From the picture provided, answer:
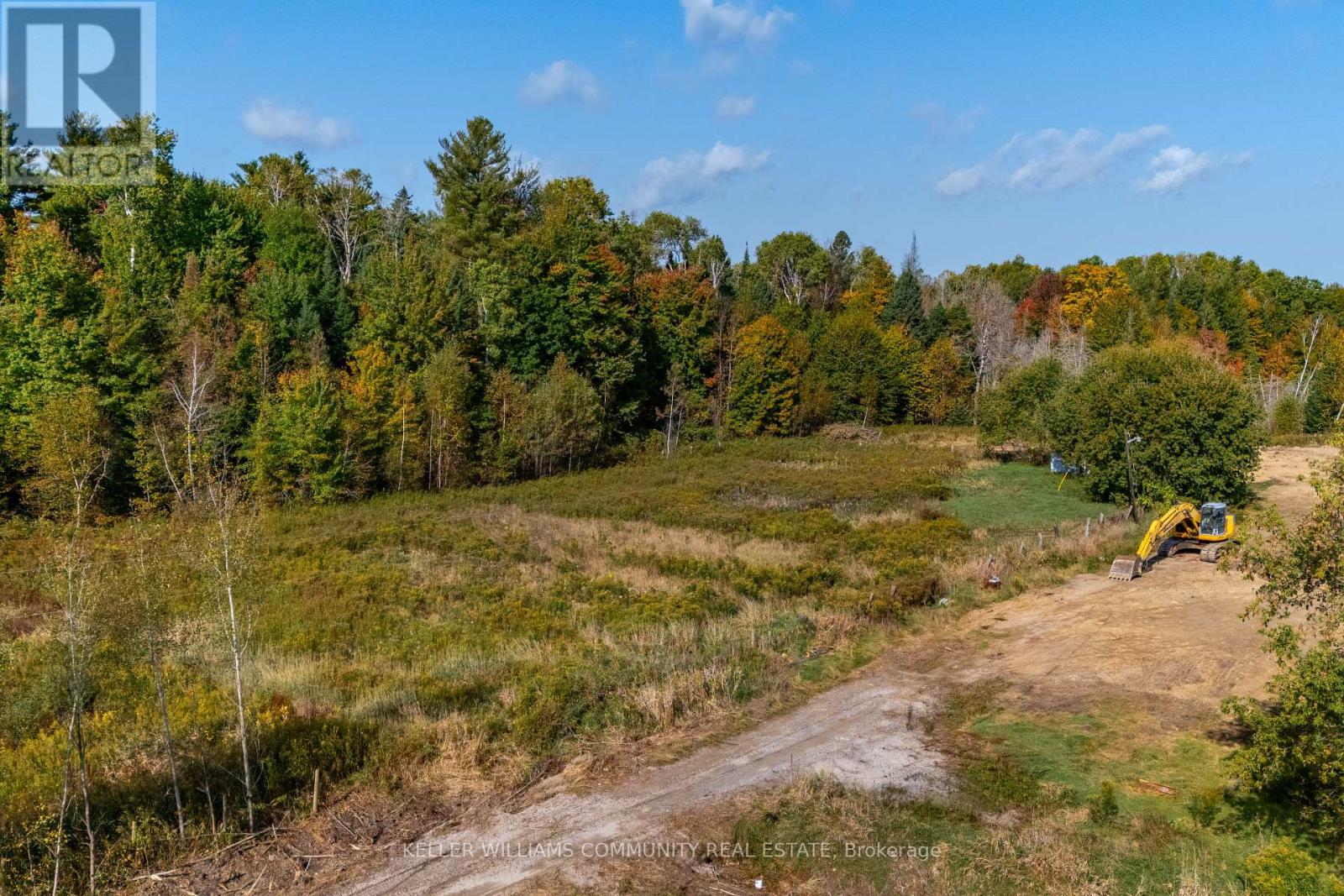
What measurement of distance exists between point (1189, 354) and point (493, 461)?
35.8 metres

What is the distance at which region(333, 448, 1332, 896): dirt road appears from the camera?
1186 cm

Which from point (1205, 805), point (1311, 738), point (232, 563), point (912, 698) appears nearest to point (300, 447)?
point (232, 563)

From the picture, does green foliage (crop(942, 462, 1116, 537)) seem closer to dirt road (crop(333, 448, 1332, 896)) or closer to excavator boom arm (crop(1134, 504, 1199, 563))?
excavator boom arm (crop(1134, 504, 1199, 563))

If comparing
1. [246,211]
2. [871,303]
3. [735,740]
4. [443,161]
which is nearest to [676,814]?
[735,740]

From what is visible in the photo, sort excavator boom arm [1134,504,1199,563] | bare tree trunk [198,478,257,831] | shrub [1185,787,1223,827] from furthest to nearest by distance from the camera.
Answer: excavator boom arm [1134,504,1199,563], shrub [1185,787,1223,827], bare tree trunk [198,478,257,831]

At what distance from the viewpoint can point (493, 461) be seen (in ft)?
158

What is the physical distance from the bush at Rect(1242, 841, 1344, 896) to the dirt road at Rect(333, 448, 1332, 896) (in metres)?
4.36

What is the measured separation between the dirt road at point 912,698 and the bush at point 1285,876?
4360mm

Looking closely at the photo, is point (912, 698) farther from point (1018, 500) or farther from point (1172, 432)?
point (1018, 500)

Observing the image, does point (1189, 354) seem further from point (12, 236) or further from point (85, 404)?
point (12, 236)

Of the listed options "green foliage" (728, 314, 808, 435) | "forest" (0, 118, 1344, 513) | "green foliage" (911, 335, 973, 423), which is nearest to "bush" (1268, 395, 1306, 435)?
"forest" (0, 118, 1344, 513)

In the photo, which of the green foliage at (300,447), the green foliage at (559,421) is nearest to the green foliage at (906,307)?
the green foliage at (559,421)

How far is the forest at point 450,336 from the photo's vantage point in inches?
1463

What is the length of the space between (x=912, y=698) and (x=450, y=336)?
3959 centimetres
